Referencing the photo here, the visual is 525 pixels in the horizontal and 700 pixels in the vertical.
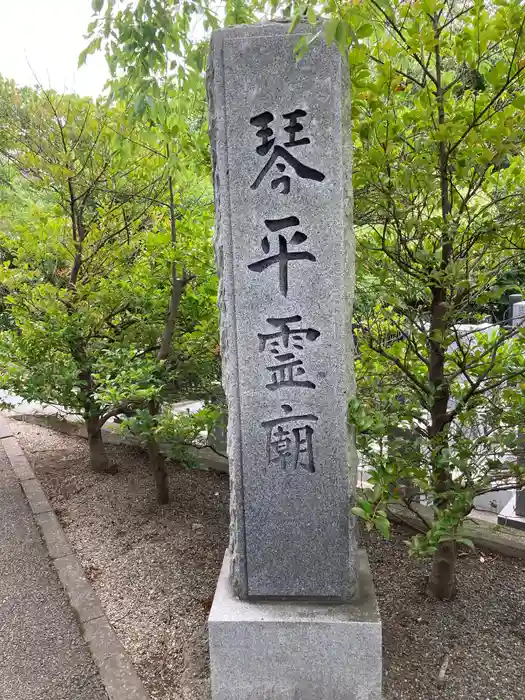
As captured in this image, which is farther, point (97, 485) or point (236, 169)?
point (97, 485)

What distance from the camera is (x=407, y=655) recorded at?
254 cm

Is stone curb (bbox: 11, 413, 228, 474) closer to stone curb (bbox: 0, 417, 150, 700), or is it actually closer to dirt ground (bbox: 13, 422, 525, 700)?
dirt ground (bbox: 13, 422, 525, 700)

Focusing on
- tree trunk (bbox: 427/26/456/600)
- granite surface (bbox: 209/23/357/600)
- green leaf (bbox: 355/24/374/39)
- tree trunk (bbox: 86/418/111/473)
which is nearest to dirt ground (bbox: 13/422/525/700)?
tree trunk (bbox: 427/26/456/600)

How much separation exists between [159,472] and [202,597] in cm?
120

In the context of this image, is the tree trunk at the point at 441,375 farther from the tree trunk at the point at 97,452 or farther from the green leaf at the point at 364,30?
the tree trunk at the point at 97,452

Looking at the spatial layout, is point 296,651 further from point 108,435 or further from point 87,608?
point 108,435

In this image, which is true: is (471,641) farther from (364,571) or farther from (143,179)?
(143,179)

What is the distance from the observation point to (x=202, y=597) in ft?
10.1

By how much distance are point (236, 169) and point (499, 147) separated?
3.41 ft

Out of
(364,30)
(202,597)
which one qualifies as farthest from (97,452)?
(364,30)

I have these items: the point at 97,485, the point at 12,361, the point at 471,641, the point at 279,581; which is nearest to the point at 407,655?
the point at 471,641

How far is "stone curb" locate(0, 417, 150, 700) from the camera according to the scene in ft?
8.28

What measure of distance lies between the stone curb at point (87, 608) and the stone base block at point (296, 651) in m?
0.48

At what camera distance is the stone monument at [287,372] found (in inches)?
80.7
